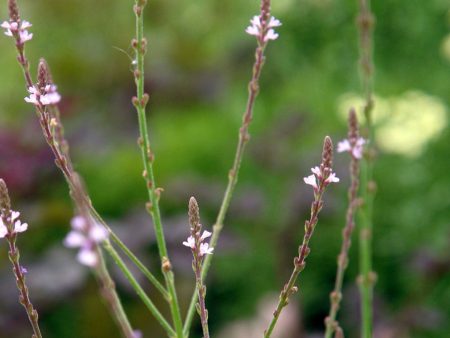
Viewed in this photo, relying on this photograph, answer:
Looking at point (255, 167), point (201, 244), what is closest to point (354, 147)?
point (201, 244)

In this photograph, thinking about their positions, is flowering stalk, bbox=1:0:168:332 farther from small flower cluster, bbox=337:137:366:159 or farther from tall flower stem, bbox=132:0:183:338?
small flower cluster, bbox=337:137:366:159

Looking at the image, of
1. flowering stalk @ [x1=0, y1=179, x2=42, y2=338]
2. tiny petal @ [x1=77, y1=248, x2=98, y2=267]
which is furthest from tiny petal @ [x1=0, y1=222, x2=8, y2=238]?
tiny petal @ [x1=77, y1=248, x2=98, y2=267]

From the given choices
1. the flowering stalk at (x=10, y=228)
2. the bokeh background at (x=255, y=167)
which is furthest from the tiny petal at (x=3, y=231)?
the bokeh background at (x=255, y=167)

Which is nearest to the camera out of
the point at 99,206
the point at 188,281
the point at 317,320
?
the point at 188,281

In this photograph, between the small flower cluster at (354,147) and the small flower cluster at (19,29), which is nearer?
the small flower cluster at (19,29)

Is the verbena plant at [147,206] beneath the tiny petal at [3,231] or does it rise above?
above

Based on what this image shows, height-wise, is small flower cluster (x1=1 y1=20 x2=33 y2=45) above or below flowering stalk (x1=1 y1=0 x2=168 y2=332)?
above

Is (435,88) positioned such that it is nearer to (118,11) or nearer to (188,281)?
(188,281)

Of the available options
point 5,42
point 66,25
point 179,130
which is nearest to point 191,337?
point 179,130

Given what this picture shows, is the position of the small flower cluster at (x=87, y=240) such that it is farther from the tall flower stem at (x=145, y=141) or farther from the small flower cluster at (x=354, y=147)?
the small flower cluster at (x=354, y=147)
